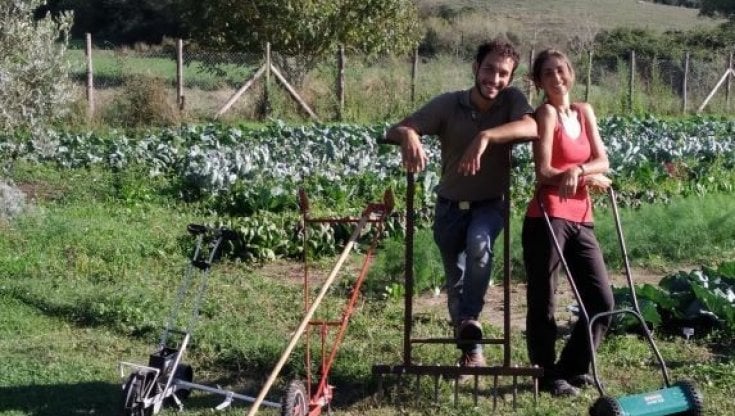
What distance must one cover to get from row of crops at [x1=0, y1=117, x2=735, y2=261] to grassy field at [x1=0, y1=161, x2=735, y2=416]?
1.94 ft

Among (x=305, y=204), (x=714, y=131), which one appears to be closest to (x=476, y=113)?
(x=305, y=204)

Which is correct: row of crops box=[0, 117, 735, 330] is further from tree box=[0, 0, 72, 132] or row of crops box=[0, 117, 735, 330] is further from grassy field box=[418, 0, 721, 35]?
grassy field box=[418, 0, 721, 35]

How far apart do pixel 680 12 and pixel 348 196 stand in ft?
195

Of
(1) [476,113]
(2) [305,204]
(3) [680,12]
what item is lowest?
(3) [680,12]

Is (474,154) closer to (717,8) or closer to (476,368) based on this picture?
(476,368)

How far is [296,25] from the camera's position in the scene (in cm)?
2581

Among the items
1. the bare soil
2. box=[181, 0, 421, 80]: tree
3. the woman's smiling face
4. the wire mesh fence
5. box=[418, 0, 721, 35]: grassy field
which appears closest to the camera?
the woman's smiling face

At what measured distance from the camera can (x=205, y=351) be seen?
289 inches

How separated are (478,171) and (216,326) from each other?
8.04 ft

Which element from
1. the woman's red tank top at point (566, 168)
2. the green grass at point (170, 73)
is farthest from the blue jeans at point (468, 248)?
the green grass at point (170, 73)

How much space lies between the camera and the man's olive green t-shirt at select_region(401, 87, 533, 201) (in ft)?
20.7

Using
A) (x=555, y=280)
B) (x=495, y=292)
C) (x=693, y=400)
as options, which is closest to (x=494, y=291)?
(x=495, y=292)

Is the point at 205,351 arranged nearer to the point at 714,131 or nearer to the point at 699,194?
the point at 699,194

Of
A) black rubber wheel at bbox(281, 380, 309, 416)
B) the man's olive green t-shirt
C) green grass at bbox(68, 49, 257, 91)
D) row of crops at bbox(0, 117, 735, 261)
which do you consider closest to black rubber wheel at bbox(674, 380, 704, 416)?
the man's olive green t-shirt
